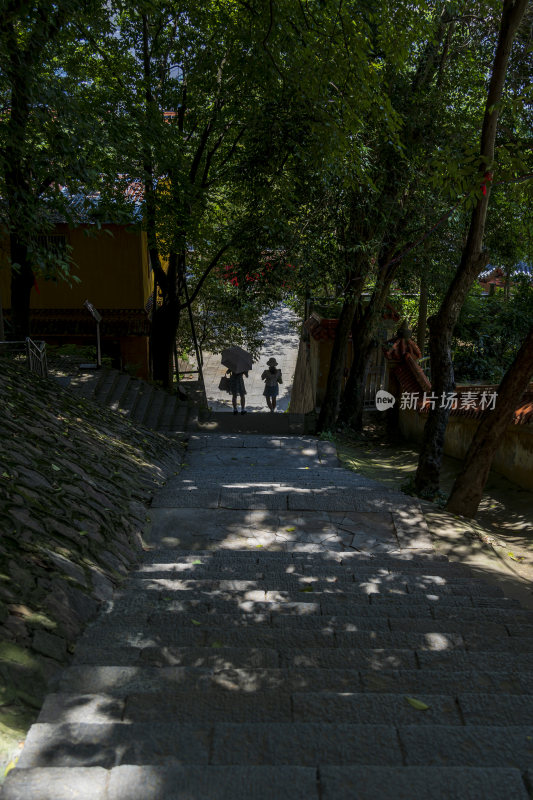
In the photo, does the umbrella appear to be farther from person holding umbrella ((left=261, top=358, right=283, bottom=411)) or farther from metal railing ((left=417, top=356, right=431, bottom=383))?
metal railing ((left=417, top=356, right=431, bottom=383))

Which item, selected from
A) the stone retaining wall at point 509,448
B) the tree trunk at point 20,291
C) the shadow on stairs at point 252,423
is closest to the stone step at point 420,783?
the stone retaining wall at point 509,448

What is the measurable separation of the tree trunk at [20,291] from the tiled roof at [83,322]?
18.2 feet

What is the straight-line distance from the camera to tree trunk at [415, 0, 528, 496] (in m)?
7.62

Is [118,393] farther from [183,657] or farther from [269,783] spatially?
[269,783]

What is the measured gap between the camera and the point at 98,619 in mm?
4000

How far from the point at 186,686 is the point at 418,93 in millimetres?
11655

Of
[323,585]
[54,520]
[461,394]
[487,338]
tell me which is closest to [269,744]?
[323,585]

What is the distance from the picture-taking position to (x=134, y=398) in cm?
1517

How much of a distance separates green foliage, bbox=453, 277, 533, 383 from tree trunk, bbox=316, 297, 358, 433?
436 cm

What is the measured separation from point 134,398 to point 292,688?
12.7m

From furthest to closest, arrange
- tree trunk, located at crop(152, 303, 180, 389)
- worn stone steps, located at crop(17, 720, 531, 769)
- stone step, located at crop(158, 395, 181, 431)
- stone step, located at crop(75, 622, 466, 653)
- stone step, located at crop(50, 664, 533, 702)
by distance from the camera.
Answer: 1. tree trunk, located at crop(152, 303, 180, 389)
2. stone step, located at crop(158, 395, 181, 431)
3. stone step, located at crop(75, 622, 466, 653)
4. stone step, located at crop(50, 664, 533, 702)
5. worn stone steps, located at crop(17, 720, 531, 769)

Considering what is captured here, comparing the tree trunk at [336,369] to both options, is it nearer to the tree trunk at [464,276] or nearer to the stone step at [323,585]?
the tree trunk at [464,276]

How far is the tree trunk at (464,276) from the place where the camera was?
25.0 ft

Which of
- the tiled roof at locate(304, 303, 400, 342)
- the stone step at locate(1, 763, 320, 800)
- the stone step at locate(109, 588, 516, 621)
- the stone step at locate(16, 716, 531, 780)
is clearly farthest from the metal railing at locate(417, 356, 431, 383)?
the stone step at locate(1, 763, 320, 800)
